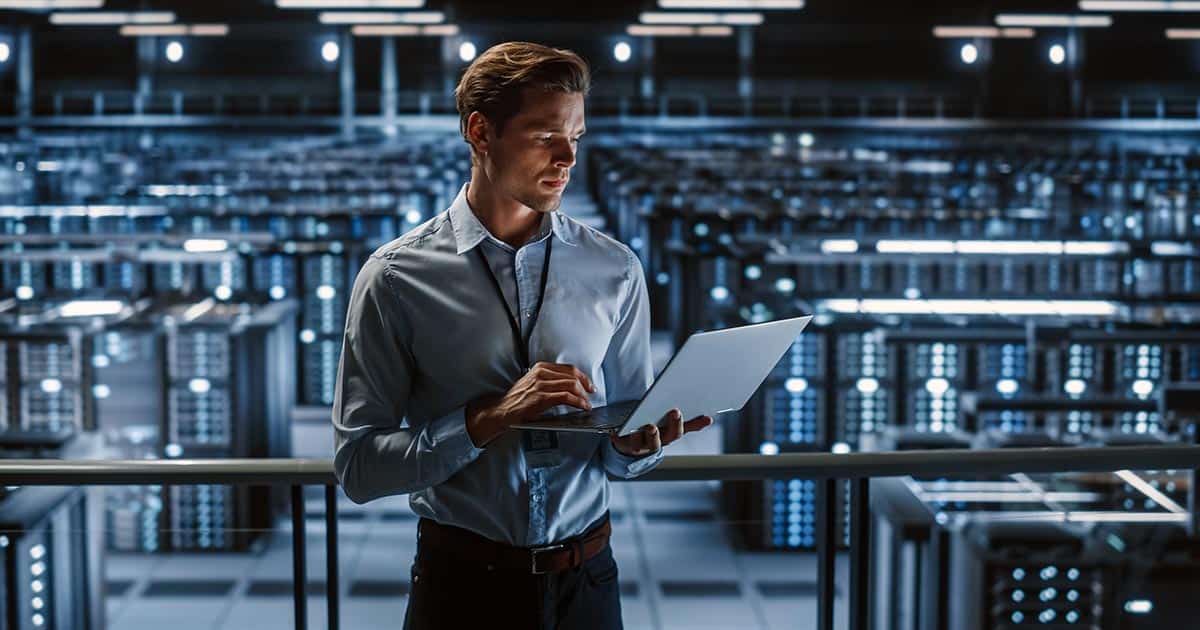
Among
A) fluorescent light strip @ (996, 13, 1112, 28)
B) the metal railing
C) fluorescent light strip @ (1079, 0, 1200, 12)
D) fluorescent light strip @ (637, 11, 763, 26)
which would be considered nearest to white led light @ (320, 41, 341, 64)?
fluorescent light strip @ (637, 11, 763, 26)

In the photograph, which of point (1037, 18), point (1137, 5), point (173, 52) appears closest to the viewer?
point (1137, 5)

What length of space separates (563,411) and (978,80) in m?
31.7

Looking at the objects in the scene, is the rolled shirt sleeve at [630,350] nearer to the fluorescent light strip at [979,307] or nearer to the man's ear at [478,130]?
the man's ear at [478,130]

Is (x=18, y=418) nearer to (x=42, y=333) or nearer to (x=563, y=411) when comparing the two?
(x=42, y=333)

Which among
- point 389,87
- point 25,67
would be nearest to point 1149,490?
point 389,87

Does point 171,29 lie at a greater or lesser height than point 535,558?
greater

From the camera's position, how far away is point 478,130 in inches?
63.2

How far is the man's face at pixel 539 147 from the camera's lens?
5.14 feet

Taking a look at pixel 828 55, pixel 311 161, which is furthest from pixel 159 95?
pixel 828 55

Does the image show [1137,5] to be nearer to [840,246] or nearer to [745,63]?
[745,63]

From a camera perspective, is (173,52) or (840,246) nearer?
(840,246)

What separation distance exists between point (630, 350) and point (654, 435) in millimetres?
217

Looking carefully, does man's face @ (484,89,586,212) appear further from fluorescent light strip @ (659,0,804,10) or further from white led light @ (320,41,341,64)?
white led light @ (320,41,341,64)

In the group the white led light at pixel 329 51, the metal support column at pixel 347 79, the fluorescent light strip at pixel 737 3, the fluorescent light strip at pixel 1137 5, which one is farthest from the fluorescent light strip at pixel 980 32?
the white led light at pixel 329 51
